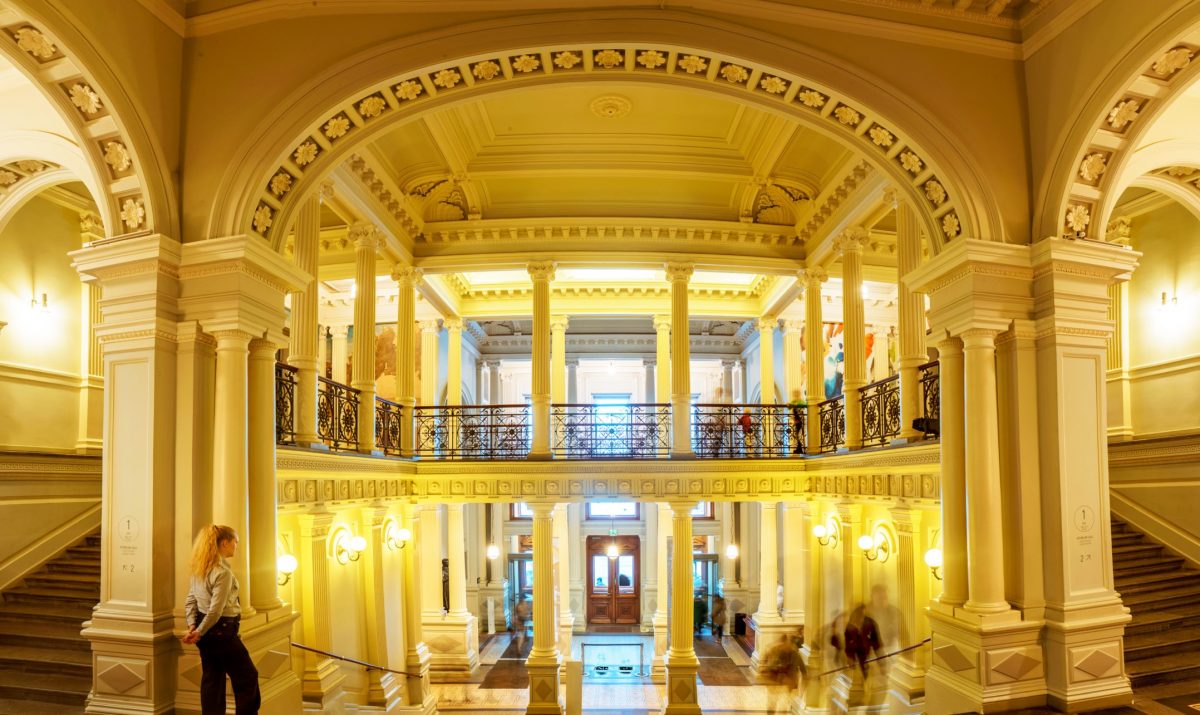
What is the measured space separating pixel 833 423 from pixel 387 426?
6599 mm

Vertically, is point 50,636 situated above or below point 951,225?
below

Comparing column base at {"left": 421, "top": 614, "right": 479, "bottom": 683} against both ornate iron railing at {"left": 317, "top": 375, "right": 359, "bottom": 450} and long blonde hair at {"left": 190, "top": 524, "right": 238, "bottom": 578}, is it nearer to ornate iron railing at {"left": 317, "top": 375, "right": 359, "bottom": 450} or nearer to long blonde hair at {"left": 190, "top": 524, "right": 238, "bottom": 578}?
ornate iron railing at {"left": 317, "top": 375, "right": 359, "bottom": 450}

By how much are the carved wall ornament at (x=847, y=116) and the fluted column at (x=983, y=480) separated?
1949 millimetres

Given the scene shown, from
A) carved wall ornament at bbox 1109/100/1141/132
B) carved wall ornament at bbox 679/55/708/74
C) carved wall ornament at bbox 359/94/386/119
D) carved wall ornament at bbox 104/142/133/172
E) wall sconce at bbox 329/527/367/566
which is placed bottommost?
wall sconce at bbox 329/527/367/566

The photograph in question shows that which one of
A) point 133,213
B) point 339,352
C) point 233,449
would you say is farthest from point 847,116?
point 339,352

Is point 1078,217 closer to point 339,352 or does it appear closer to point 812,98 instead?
point 812,98

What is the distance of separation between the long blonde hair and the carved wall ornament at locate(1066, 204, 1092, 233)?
6.56 metres

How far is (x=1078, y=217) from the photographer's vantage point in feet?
21.0

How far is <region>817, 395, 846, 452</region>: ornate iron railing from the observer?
11727 mm

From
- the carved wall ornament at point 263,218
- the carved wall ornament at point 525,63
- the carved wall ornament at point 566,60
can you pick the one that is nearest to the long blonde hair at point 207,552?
the carved wall ornament at point 263,218

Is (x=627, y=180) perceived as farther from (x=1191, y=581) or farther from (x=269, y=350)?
(x=1191, y=581)

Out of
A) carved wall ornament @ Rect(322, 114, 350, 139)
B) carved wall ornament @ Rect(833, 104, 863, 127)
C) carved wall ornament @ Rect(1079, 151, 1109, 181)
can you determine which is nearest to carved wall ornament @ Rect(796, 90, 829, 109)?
carved wall ornament @ Rect(833, 104, 863, 127)

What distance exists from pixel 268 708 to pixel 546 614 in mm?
6463

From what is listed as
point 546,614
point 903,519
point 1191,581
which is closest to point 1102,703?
point 903,519
